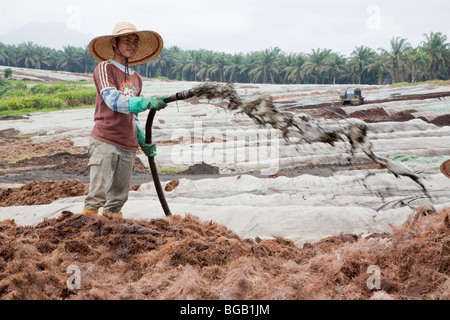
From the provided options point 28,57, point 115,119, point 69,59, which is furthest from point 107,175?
point 28,57

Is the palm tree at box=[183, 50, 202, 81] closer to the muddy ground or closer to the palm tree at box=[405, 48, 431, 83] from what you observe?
the palm tree at box=[405, 48, 431, 83]

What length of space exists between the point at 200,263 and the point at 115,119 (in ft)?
4.44

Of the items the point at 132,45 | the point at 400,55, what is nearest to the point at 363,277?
the point at 132,45

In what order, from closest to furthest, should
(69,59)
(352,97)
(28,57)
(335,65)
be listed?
(352,97) → (335,65) → (28,57) → (69,59)

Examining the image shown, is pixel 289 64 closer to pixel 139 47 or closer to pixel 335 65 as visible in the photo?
pixel 335 65

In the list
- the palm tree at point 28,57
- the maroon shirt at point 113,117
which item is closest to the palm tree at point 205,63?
the palm tree at point 28,57

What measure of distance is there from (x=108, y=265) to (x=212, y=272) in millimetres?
540

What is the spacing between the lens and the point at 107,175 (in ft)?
9.95

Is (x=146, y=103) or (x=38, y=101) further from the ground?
(x=146, y=103)

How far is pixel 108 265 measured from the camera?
2.20 metres

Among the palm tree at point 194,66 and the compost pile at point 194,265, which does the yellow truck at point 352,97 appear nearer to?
the compost pile at point 194,265

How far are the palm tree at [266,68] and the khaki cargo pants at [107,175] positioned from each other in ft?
134

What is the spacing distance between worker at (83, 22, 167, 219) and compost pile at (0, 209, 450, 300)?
16.7 inches
